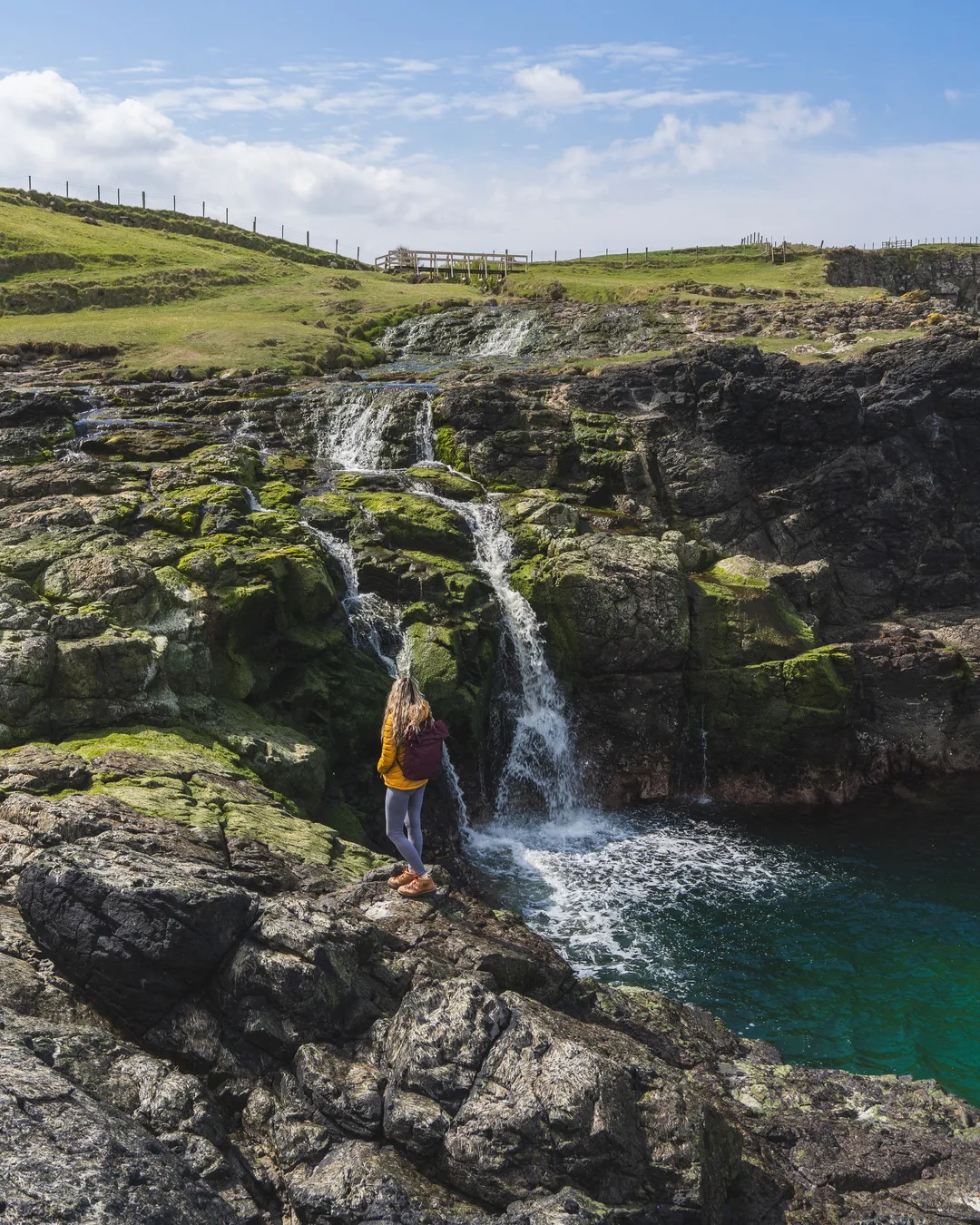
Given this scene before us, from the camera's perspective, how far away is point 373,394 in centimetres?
4344

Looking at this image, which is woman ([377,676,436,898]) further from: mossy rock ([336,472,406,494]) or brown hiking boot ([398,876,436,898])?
mossy rock ([336,472,406,494])

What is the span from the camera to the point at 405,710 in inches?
561

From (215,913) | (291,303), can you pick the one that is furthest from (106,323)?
(215,913)

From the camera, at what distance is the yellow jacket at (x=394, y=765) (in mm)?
14273

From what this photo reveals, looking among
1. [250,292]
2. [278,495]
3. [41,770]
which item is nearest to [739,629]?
[278,495]

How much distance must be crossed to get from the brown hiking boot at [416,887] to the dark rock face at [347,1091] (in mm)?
256

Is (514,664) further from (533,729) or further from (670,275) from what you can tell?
(670,275)

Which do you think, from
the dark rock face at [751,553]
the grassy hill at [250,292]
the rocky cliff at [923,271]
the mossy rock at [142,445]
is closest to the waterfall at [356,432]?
the dark rock face at [751,553]

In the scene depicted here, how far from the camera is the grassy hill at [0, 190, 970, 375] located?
191ft

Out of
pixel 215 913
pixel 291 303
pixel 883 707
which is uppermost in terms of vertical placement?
pixel 291 303

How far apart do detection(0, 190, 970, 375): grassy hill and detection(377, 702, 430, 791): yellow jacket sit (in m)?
42.4

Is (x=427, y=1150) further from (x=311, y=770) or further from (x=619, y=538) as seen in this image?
(x=619, y=538)

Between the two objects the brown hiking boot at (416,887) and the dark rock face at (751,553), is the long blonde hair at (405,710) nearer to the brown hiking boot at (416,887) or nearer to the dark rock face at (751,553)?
the brown hiking boot at (416,887)

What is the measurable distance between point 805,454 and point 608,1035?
106ft
